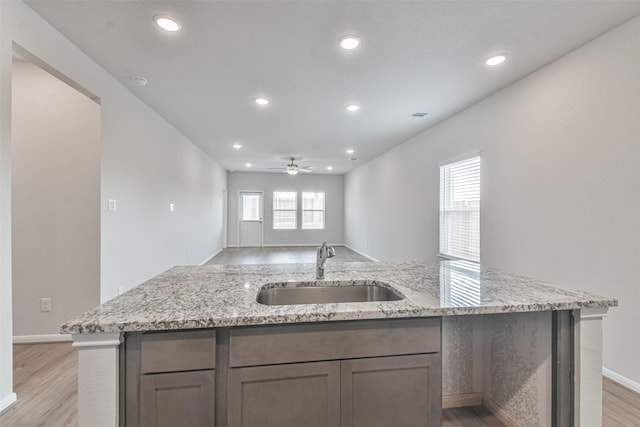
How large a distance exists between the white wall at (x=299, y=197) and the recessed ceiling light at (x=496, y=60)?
25.3ft

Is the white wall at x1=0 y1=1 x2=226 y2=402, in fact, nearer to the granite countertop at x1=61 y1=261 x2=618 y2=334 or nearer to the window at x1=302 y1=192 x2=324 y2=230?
the granite countertop at x1=61 y1=261 x2=618 y2=334

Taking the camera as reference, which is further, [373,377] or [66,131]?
[66,131]

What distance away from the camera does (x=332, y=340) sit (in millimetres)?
1156

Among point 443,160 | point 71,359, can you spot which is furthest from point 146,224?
point 443,160

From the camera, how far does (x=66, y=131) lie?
2.92m

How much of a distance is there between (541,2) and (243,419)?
9.50 feet

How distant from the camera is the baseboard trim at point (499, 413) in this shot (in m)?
1.66

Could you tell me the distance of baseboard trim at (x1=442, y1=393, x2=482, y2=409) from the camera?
1860 mm

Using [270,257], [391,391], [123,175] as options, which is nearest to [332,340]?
[391,391]

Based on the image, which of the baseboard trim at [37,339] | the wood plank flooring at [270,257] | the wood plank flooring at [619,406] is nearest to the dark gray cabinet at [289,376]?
the wood plank flooring at [619,406]

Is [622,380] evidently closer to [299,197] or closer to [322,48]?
[322,48]

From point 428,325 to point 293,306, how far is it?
570mm

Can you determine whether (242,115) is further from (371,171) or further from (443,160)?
(371,171)

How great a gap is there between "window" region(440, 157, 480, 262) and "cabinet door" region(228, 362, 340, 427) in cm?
326
